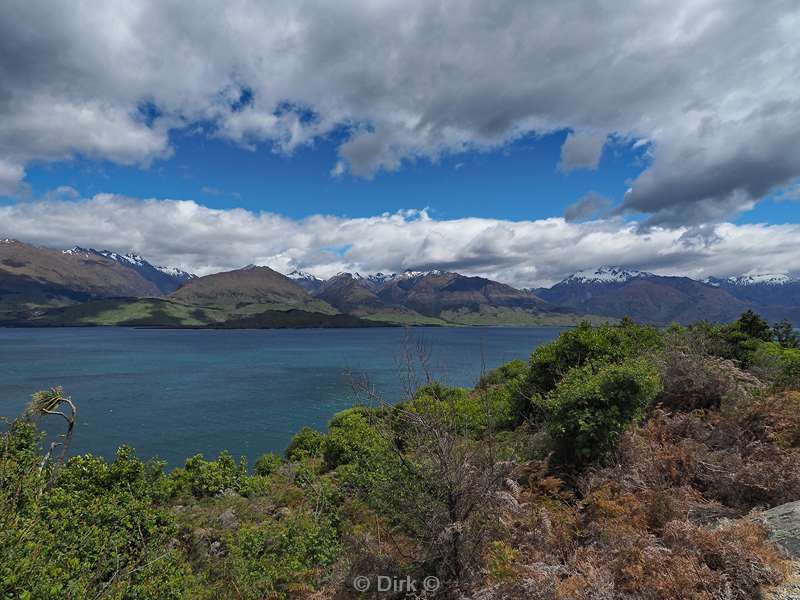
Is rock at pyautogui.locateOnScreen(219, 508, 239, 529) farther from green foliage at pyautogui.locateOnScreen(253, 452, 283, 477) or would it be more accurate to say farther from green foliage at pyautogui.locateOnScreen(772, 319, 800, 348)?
green foliage at pyautogui.locateOnScreen(772, 319, 800, 348)

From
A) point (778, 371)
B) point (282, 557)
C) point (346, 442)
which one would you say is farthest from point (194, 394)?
point (778, 371)

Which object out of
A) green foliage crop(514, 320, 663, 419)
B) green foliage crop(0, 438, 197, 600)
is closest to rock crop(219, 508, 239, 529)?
green foliage crop(0, 438, 197, 600)

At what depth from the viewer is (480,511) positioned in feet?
28.1

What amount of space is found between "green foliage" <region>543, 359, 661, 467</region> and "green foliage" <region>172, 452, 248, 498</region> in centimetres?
1640

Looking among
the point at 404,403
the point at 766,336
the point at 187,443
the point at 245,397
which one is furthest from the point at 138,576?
the point at 245,397

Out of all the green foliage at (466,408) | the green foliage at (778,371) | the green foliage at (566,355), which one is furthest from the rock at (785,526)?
the green foliage at (566,355)

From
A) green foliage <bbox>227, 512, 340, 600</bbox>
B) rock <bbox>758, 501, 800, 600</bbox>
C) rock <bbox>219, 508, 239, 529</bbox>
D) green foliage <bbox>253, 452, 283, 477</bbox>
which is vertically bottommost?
green foliage <bbox>253, 452, 283, 477</bbox>

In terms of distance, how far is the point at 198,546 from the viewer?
14.2 m

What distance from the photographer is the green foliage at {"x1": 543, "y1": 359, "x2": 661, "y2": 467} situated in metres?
13.2

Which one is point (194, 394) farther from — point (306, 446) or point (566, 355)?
point (566, 355)

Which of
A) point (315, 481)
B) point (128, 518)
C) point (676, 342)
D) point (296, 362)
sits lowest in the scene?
point (296, 362)

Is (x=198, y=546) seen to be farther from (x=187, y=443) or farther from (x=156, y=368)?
(x=156, y=368)

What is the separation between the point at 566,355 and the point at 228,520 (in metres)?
19.1

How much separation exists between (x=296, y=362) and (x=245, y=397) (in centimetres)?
5398
